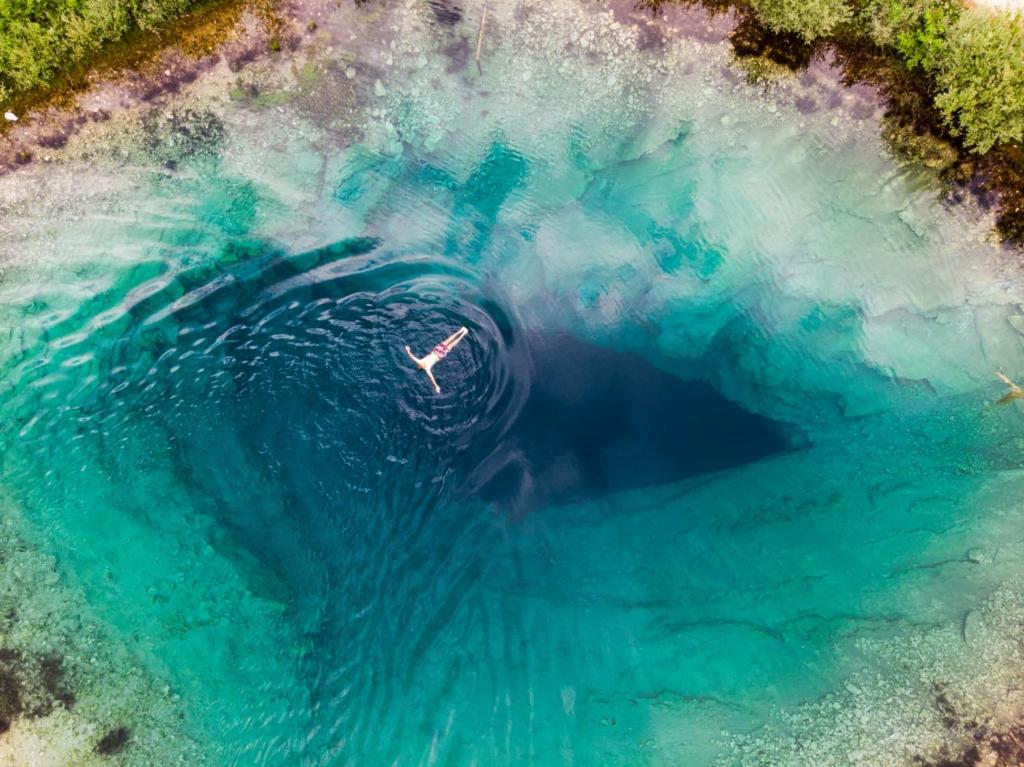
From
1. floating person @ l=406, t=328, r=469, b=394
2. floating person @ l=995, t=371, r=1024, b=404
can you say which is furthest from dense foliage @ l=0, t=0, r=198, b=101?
floating person @ l=995, t=371, r=1024, b=404

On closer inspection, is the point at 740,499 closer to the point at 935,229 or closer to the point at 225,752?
the point at 935,229

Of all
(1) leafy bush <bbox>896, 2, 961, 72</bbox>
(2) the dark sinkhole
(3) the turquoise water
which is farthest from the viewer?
(2) the dark sinkhole

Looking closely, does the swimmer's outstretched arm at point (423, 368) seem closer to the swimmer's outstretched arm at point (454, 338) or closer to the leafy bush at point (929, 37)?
the swimmer's outstretched arm at point (454, 338)

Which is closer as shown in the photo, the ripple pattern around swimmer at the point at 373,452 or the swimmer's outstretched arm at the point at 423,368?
the swimmer's outstretched arm at the point at 423,368

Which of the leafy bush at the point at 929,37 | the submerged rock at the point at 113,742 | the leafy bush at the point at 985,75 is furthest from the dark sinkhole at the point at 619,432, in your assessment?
the submerged rock at the point at 113,742

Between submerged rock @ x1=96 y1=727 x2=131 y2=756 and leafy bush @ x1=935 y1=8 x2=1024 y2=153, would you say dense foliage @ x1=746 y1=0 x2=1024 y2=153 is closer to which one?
leafy bush @ x1=935 y1=8 x2=1024 y2=153

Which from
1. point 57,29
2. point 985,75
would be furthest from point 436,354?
point 985,75

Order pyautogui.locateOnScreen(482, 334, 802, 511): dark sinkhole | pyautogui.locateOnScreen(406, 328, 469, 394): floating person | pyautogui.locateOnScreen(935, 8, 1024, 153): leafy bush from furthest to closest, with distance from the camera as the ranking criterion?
pyautogui.locateOnScreen(482, 334, 802, 511): dark sinkhole → pyautogui.locateOnScreen(406, 328, 469, 394): floating person → pyautogui.locateOnScreen(935, 8, 1024, 153): leafy bush
